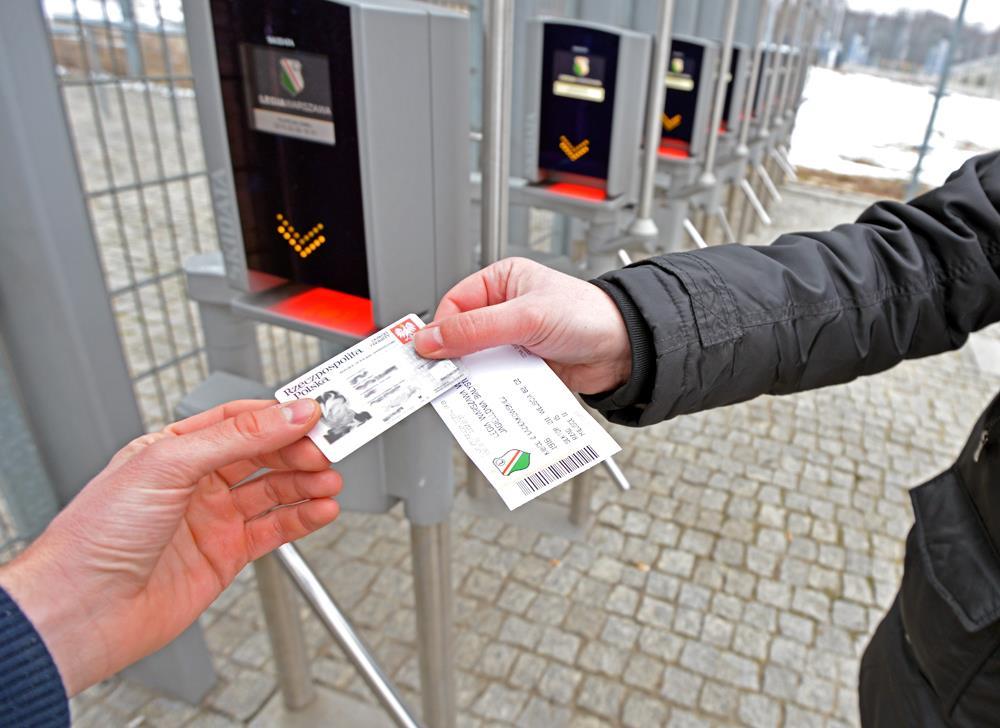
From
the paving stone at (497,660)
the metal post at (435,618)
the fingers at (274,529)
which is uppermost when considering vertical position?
the fingers at (274,529)

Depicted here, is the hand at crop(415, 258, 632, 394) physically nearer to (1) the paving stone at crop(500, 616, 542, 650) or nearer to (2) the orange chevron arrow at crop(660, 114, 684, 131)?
(1) the paving stone at crop(500, 616, 542, 650)

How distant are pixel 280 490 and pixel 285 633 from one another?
1.04m

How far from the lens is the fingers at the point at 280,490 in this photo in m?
1.02

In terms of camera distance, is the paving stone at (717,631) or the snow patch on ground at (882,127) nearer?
the paving stone at (717,631)

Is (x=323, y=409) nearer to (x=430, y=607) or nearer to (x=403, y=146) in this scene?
(x=403, y=146)

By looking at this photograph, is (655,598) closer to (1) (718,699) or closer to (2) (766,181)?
(1) (718,699)

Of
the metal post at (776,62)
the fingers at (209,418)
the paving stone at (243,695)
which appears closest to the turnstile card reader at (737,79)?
the metal post at (776,62)

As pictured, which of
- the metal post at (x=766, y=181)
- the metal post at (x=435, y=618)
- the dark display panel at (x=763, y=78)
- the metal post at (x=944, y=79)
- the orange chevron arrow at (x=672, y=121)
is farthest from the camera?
the metal post at (x=766, y=181)

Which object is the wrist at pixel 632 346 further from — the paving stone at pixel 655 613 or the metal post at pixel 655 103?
the paving stone at pixel 655 613

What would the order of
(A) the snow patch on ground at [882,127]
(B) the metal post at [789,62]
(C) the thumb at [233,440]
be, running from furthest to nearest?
1. (A) the snow patch on ground at [882,127]
2. (B) the metal post at [789,62]
3. (C) the thumb at [233,440]

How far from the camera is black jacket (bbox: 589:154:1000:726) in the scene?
41.5 inches

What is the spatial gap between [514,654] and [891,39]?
11.6 meters

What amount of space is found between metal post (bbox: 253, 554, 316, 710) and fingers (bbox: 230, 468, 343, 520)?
671mm

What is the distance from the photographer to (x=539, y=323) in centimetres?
100
